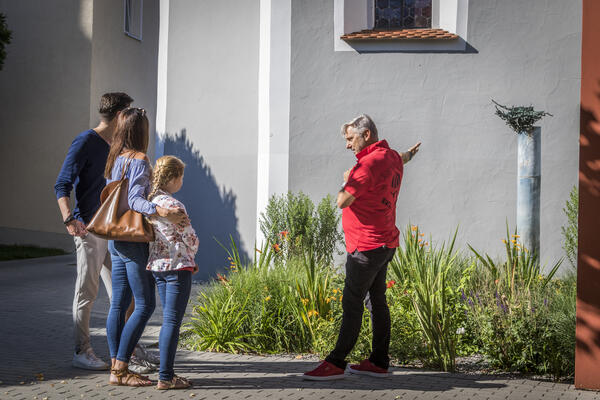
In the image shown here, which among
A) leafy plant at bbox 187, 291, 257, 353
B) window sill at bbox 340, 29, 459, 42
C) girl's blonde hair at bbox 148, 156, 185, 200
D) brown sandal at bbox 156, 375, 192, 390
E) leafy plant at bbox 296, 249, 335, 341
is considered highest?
window sill at bbox 340, 29, 459, 42

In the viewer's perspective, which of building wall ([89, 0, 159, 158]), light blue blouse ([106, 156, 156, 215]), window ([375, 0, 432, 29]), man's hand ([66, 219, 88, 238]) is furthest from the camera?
building wall ([89, 0, 159, 158])

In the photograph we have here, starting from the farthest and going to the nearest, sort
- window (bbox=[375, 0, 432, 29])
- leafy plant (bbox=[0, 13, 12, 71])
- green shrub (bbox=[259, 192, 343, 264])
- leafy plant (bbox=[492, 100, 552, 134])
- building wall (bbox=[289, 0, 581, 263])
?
1. leafy plant (bbox=[0, 13, 12, 71])
2. window (bbox=[375, 0, 432, 29])
3. building wall (bbox=[289, 0, 581, 263])
4. green shrub (bbox=[259, 192, 343, 264])
5. leafy plant (bbox=[492, 100, 552, 134])

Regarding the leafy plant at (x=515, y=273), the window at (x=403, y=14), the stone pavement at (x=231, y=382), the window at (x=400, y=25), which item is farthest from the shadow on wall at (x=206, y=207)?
the leafy plant at (x=515, y=273)

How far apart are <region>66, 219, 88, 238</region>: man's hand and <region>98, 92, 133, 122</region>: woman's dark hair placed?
81 cm

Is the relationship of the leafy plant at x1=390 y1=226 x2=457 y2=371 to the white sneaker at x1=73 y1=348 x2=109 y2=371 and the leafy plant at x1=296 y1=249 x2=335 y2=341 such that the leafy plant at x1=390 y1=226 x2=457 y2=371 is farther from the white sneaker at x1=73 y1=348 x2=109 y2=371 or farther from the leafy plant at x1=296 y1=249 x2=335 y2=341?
the white sneaker at x1=73 y1=348 x2=109 y2=371

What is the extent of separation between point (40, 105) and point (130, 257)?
582 inches

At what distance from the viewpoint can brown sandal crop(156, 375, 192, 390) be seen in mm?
4832

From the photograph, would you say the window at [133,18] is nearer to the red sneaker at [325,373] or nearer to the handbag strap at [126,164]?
the handbag strap at [126,164]

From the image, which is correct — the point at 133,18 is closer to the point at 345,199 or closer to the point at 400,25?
the point at 400,25

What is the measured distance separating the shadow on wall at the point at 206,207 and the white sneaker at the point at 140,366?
5.79 m

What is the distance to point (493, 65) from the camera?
1014cm

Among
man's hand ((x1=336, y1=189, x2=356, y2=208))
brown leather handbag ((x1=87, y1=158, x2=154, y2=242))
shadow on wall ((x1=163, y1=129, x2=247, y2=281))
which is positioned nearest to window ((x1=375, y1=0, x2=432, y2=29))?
shadow on wall ((x1=163, y1=129, x2=247, y2=281))

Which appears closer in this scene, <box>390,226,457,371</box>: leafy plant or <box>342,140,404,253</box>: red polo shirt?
<box>342,140,404,253</box>: red polo shirt

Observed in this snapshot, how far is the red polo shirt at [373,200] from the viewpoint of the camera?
496 centimetres
